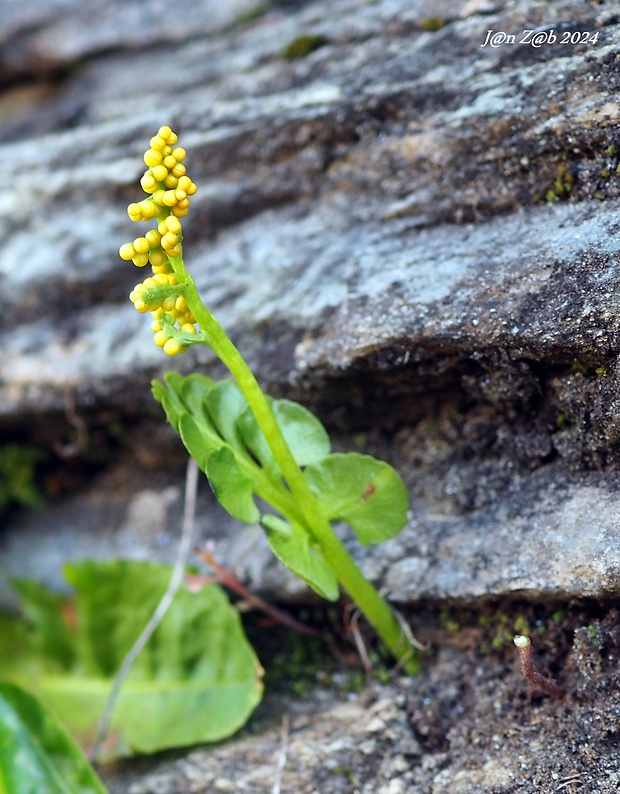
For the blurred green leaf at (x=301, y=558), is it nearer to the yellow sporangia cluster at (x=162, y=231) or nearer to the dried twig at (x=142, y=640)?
the yellow sporangia cluster at (x=162, y=231)

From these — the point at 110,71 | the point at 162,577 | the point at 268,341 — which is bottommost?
the point at 162,577

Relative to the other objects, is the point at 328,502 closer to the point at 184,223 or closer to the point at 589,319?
the point at 589,319

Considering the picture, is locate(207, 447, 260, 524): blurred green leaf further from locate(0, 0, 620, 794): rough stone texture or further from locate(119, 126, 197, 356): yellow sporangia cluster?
locate(0, 0, 620, 794): rough stone texture

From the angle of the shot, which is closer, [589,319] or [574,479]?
[589,319]

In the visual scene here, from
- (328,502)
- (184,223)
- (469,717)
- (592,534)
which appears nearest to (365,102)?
(184,223)

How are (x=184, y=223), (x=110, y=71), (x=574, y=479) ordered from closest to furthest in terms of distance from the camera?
(x=574, y=479) → (x=184, y=223) → (x=110, y=71)

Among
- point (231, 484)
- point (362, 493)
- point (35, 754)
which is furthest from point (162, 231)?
point (35, 754)

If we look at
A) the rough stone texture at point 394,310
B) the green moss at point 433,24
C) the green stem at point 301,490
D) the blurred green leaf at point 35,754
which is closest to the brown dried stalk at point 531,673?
the rough stone texture at point 394,310
